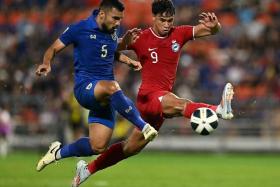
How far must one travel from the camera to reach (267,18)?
2647cm

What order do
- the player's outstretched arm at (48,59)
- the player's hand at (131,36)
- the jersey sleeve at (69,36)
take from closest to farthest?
the player's outstretched arm at (48,59) < the jersey sleeve at (69,36) < the player's hand at (131,36)

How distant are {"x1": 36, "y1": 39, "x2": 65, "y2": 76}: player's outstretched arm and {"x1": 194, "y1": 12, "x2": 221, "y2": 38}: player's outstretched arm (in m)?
2.05

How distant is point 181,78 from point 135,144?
13.2 meters

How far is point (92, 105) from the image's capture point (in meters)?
11.5

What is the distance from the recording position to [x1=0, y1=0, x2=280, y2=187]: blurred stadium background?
24.0m

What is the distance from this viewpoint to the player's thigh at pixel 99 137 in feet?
38.3

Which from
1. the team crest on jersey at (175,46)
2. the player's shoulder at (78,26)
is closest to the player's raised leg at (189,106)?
the team crest on jersey at (175,46)

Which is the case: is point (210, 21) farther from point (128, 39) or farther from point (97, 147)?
point (97, 147)

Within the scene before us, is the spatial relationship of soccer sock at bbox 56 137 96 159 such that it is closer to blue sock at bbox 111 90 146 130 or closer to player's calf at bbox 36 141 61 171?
player's calf at bbox 36 141 61 171

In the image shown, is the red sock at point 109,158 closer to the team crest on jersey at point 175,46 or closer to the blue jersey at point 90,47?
the blue jersey at point 90,47

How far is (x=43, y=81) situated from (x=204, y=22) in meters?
14.4

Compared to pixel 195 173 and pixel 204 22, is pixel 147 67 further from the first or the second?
pixel 195 173

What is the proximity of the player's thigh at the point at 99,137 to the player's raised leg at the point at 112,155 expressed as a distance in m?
0.52

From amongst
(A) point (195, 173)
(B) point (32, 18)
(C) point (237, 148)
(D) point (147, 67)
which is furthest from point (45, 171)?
(B) point (32, 18)
